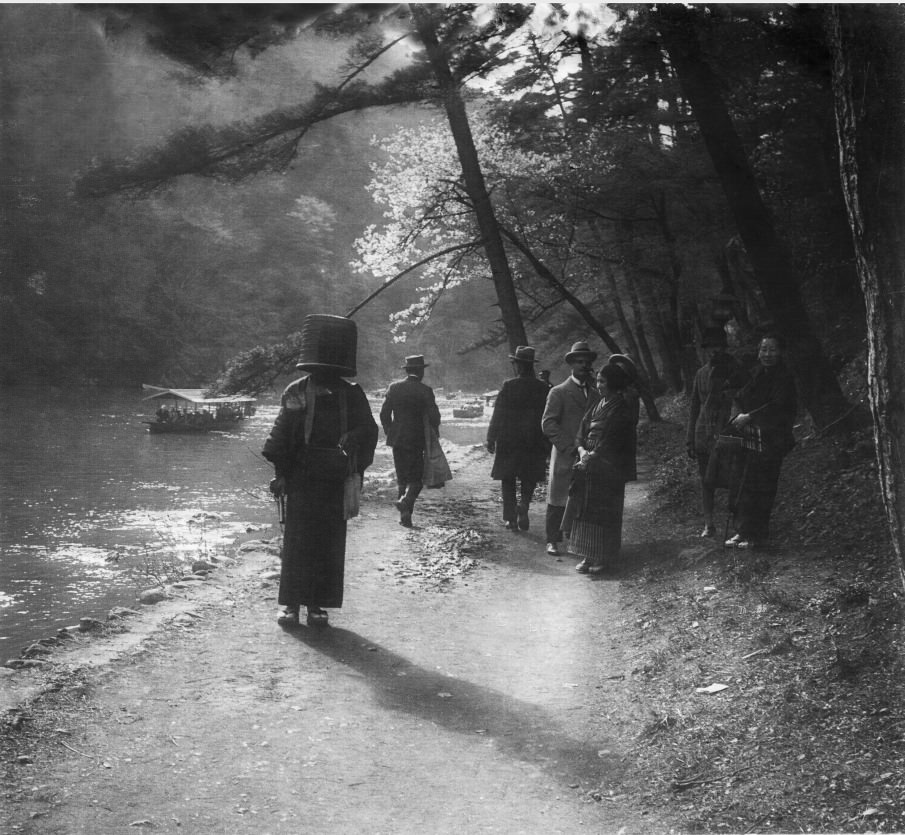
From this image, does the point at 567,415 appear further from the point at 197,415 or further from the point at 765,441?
the point at 197,415

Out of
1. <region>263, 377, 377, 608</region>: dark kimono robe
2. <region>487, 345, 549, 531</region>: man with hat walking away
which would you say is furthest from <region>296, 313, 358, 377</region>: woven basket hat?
<region>487, 345, 549, 531</region>: man with hat walking away

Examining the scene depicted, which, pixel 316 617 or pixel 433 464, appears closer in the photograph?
pixel 316 617

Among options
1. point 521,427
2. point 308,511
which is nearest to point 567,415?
point 521,427

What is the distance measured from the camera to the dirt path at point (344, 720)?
389cm

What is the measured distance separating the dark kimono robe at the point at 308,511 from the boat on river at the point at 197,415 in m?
25.4

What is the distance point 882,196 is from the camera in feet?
11.4

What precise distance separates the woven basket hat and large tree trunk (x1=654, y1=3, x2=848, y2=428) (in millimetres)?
4461

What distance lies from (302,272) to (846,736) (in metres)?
54.2

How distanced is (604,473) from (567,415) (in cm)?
107

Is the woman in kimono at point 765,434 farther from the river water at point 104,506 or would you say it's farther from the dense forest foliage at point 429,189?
the river water at point 104,506

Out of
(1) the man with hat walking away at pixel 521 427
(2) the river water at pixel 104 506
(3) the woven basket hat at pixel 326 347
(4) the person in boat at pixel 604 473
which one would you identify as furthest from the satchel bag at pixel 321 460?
(2) the river water at pixel 104 506

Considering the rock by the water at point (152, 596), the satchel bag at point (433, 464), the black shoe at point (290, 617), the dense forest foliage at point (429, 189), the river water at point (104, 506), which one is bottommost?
the river water at point (104, 506)

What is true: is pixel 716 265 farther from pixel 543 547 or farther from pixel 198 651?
pixel 198 651

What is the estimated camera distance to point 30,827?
11.8 feet
